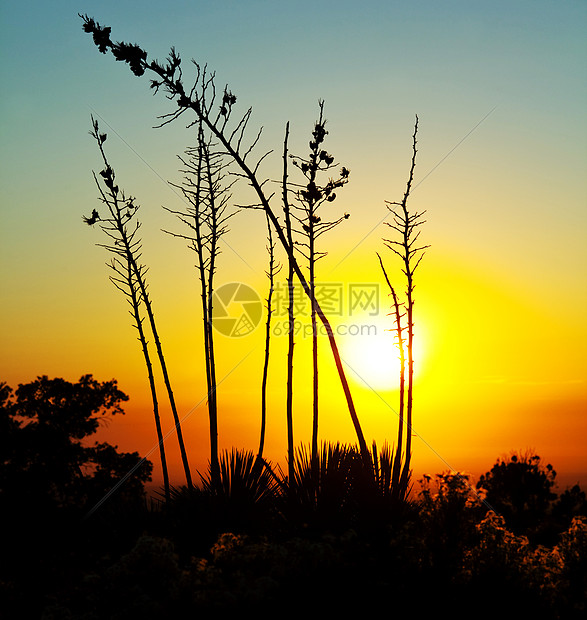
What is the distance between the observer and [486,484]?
38.9m

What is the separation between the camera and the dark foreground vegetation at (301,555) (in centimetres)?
855

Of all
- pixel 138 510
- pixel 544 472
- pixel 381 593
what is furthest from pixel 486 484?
pixel 381 593

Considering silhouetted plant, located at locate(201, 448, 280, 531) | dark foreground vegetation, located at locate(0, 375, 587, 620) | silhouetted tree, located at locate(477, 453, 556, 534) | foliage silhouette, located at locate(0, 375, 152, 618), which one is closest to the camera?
dark foreground vegetation, located at locate(0, 375, 587, 620)

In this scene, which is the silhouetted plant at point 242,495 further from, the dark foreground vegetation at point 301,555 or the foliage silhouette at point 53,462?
the foliage silhouette at point 53,462

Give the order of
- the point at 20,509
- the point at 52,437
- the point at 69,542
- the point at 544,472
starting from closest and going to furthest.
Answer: the point at 69,542 → the point at 20,509 → the point at 52,437 → the point at 544,472

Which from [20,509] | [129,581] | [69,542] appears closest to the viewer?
[129,581]

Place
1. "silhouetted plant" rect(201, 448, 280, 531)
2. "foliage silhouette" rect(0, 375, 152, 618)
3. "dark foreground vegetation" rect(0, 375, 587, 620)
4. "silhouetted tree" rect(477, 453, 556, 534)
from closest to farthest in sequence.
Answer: "dark foreground vegetation" rect(0, 375, 587, 620) → "silhouetted plant" rect(201, 448, 280, 531) → "foliage silhouette" rect(0, 375, 152, 618) → "silhouetted tree" rect(477, 453, 556, 534)

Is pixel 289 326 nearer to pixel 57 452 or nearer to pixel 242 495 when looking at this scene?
pixel 242 495

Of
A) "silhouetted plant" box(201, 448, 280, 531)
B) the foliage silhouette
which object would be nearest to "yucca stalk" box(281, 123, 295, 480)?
A: "silhouetted plant" box(201, 448, 280, 531)

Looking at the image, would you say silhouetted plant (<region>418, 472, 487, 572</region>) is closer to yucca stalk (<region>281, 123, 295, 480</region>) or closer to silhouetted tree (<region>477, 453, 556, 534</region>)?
yucca stalk (<region>281, 123, 295, 480</region>)

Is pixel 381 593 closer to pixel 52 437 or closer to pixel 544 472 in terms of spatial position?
pixel 52 437

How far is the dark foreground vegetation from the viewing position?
28.1 feet

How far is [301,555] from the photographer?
8.82 meters

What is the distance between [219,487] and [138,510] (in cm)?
162
